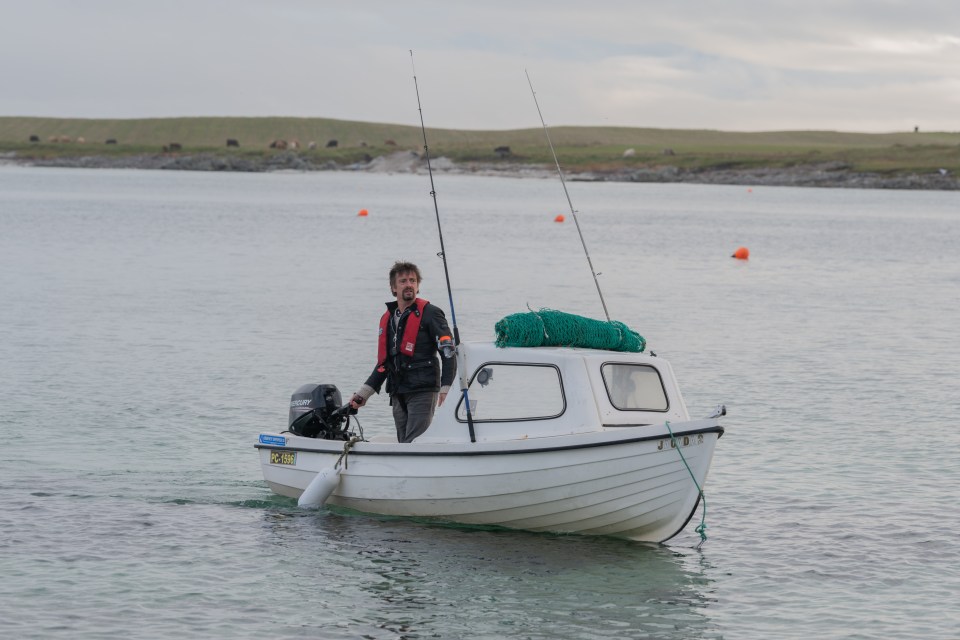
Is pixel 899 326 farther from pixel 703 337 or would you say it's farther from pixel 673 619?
pixel 673 619

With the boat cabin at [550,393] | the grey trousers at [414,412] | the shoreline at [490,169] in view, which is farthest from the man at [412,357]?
the shoreline at [490,169]

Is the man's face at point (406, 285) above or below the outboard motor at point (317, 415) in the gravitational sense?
above

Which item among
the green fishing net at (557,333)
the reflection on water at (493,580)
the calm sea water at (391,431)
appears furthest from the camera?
the green fishing net at (557,333)

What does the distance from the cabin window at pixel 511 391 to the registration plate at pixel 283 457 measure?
6.79 feet

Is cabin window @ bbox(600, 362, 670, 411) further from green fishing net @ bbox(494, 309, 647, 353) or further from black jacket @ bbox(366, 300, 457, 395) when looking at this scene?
black jacket @ bbox(366, 300, 457, 395)

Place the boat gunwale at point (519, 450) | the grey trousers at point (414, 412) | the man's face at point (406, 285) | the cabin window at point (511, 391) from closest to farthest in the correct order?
the boat gunwale at point (519, 450) < the cabin window at point (511, 391) < the man's face at point (406, 285) < the grey trousers at point (414, 412)

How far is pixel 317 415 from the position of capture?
43.7ft

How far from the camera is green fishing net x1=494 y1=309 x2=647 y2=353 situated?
1221 cm

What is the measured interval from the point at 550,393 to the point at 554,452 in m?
0.69

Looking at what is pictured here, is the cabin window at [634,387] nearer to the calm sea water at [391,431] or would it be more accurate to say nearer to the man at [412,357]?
the calm sea water at [391,431]

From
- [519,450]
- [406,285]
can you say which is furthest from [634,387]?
[406,285]

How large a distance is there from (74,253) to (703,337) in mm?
25996

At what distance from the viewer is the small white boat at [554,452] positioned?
11.5 metres

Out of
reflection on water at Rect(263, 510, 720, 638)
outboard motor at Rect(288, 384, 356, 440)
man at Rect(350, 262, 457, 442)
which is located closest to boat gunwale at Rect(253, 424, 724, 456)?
man at Rect(350, 262, 457, 442)
